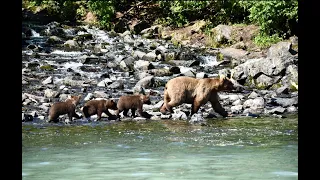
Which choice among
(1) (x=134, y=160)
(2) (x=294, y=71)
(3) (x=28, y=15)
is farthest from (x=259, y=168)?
(3) (x=28, y=15)

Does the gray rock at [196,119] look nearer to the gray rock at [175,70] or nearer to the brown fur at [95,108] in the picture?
the brown fur at [95,108]

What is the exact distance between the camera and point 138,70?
21172 millimetres

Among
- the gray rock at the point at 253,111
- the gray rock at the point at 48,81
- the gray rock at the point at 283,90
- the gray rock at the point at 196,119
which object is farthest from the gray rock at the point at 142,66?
the gray rock at the point at 196,119

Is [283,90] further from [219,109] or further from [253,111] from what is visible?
[219,109]

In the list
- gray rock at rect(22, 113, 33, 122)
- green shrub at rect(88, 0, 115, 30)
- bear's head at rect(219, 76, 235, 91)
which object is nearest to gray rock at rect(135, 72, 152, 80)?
bear's head at rect(219, 76, 235, 91)

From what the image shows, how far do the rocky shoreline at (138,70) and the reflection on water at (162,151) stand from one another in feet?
5.18

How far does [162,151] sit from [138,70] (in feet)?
46.1

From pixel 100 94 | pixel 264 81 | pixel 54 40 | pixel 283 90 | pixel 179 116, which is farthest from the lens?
pixel 54 40

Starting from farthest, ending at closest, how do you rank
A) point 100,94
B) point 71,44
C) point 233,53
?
1. point 71,44
2. point 233,53
3. point 100,94

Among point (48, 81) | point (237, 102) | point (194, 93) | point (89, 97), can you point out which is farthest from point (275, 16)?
point (194, 93)

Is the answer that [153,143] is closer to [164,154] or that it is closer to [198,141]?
[198,141]

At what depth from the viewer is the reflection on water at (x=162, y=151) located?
5.58 m

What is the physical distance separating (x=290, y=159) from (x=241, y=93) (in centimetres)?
998

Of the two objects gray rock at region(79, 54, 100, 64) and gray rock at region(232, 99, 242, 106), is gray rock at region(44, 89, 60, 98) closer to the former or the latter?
gray rock at region(232, 99, 242, 106)
